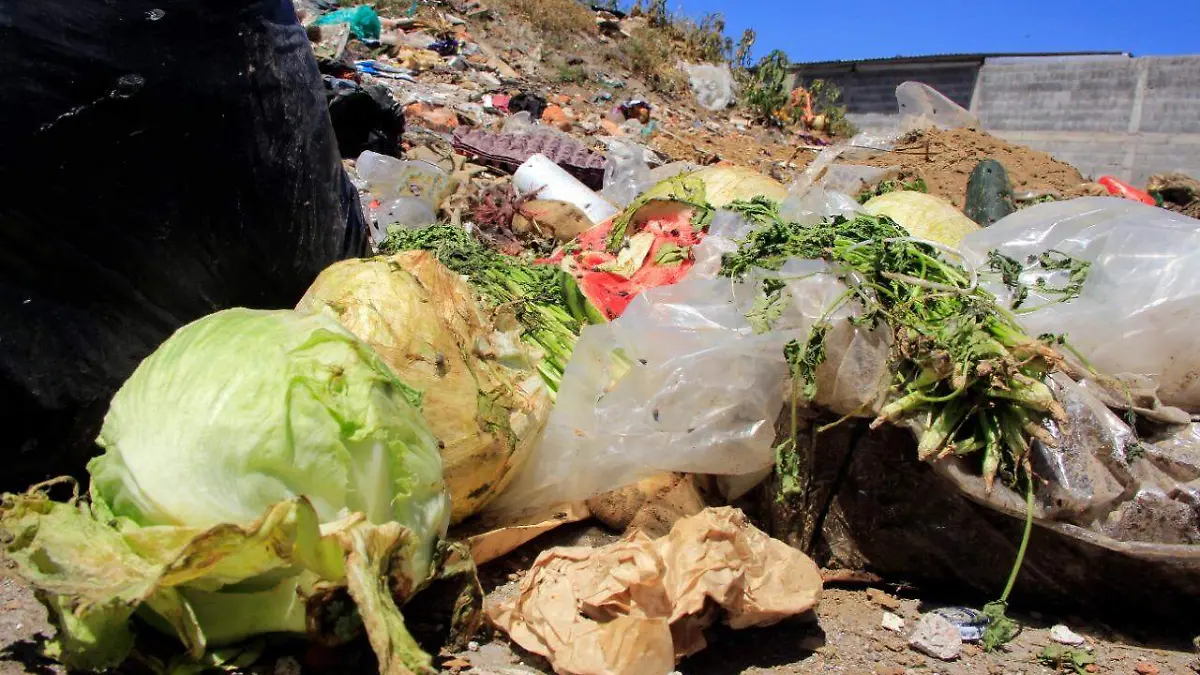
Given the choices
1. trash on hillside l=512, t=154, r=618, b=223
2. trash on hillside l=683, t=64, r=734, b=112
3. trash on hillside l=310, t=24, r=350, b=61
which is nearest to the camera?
trash on hillside l=512, t=154, r=618, b=223

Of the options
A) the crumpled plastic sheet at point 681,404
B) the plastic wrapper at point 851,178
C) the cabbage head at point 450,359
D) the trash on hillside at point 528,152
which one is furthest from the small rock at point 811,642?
the trash on hillside at point 528,152

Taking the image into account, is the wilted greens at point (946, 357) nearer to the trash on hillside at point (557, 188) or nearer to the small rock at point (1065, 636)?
the small rock at point (1065, 636)

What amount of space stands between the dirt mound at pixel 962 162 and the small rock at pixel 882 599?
4.06m

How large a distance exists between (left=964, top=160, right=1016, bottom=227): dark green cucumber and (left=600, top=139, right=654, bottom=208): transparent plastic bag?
1725mm

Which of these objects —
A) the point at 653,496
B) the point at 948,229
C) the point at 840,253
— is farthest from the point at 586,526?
the point at 948,229

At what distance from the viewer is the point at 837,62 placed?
52.0 feet

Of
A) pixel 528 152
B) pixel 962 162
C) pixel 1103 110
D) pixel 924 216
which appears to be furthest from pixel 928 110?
pixel 1103 110

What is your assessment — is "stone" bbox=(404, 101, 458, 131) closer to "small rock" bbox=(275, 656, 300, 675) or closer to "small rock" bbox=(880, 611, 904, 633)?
"small rock" bbox=(880, 611, 904, 633)

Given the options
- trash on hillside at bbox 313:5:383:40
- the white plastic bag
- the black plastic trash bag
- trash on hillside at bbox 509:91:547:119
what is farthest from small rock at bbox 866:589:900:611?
trash on hillside at bbox 313:5:383:40

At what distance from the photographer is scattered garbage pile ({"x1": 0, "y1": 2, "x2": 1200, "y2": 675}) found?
4.94 feet

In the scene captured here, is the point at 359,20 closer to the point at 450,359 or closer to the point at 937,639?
the point at 450,359

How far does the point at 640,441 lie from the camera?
236 centimetres

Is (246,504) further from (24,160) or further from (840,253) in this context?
(840,253)

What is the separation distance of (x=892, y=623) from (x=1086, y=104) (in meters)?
14.0
